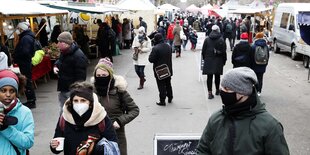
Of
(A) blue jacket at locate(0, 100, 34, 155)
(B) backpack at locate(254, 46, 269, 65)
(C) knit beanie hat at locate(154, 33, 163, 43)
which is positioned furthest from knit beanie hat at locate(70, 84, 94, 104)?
(B) backpack at locate(254, 46, 269, 65)

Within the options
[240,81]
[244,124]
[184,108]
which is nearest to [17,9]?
[184,108]

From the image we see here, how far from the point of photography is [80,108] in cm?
335

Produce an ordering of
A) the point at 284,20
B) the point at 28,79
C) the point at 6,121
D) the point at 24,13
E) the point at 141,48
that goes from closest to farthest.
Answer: the point at 6,121, the point at 28,79, the point at 24,13, the point at 141,48, the point at 284,20

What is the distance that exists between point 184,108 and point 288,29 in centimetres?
1177

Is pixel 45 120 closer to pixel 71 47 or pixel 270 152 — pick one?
pixel 71 47

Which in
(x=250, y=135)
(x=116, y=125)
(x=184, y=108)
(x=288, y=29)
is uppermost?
(x=250, y=135)

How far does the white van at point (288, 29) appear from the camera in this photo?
18.5 metres

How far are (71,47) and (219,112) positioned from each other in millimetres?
3945

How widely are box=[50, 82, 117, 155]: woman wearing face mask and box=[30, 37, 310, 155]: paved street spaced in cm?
330

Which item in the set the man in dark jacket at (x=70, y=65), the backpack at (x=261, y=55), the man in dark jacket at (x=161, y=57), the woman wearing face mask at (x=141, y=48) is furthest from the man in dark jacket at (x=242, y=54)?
the man in dark jacket at (x=70, y=65)

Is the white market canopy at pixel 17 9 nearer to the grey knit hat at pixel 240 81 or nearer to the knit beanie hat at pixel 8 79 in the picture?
the knit beanie hat at pixel 8 79

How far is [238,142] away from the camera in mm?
2865

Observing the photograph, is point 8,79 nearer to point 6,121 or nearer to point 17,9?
point 6,121

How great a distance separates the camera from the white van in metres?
18.5
